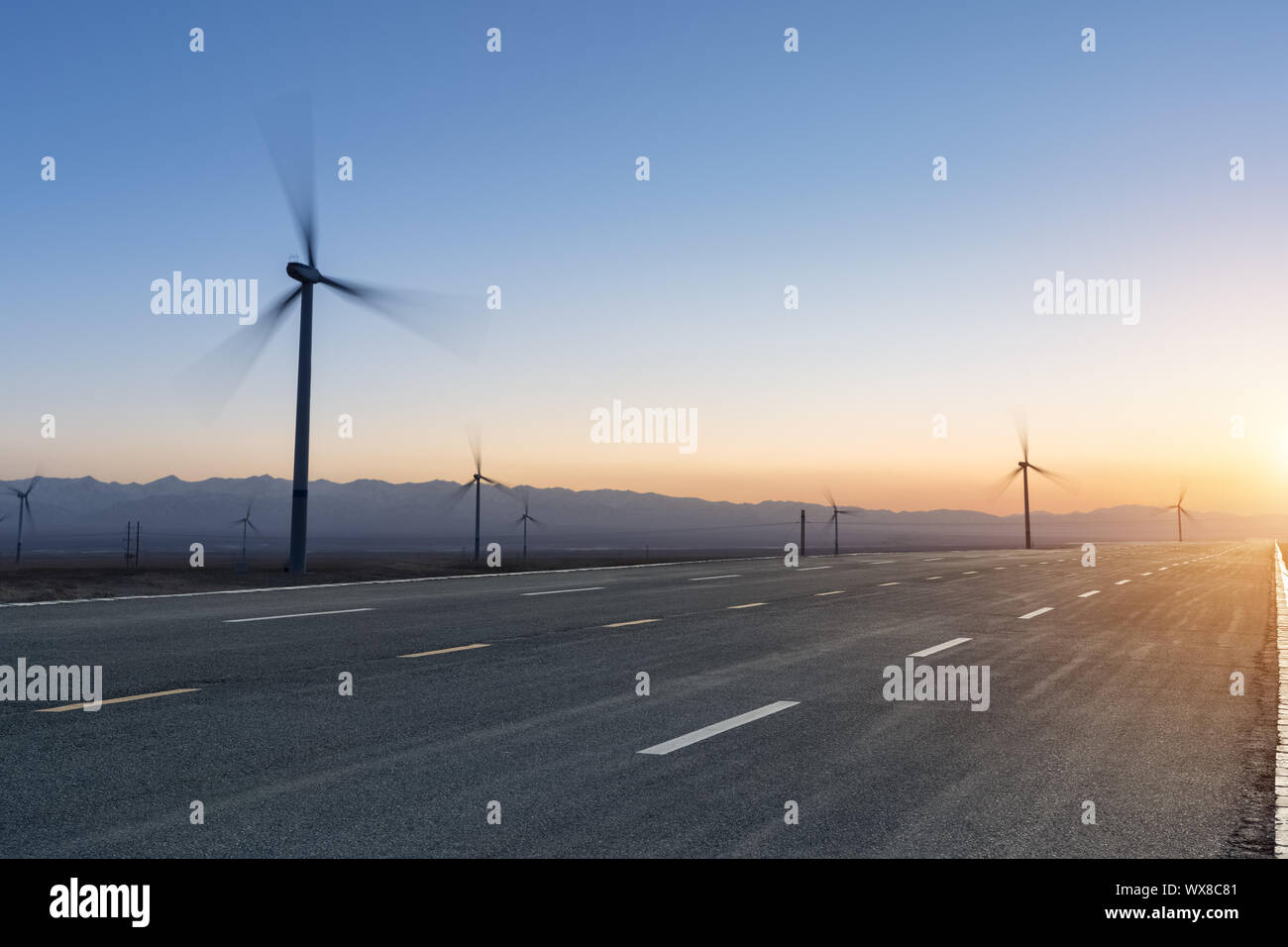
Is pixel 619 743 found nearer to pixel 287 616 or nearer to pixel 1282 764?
pixel 1282 764

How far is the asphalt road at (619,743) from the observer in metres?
5.03

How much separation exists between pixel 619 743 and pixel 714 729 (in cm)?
96

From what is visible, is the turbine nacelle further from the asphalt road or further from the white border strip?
the white border strip

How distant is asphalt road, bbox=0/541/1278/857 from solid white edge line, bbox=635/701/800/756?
0.05 metres

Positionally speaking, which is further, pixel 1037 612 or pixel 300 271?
pixel 300 271

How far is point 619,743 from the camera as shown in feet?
23.6

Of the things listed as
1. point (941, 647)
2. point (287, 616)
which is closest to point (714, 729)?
point (941, 647)

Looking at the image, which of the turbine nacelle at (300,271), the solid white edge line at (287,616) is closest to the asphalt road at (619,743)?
the solid white edge line at (287,616)

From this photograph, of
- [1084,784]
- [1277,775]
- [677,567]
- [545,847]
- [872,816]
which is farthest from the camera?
[677,567]

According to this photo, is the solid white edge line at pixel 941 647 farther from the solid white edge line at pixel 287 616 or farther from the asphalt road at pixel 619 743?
the solid white edge line at pixel 287 616

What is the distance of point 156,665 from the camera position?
10.4 metres
